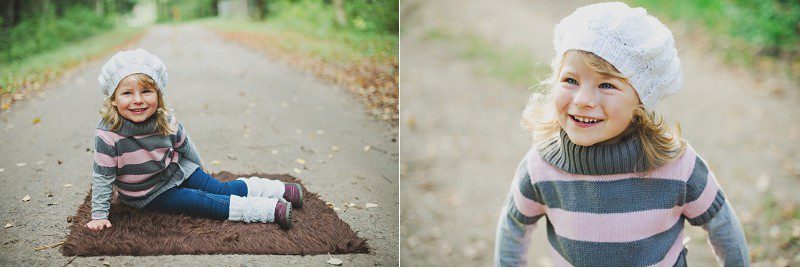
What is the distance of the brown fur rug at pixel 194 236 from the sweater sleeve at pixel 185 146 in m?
0.24

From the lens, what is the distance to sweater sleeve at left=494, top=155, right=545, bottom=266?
77.9 inches

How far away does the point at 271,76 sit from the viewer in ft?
10.4

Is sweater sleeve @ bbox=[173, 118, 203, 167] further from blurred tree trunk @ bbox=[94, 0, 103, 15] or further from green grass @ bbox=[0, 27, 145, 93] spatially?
blurred tree trunk @ bbox=[94, 0, 103, 15]

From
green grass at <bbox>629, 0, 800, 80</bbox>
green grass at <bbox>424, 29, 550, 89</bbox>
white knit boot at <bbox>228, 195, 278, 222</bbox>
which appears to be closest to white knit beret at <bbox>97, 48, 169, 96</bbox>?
white knit boot at <bbox>228, 195, 278, 222</bbox>

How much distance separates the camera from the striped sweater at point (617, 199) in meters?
1.79

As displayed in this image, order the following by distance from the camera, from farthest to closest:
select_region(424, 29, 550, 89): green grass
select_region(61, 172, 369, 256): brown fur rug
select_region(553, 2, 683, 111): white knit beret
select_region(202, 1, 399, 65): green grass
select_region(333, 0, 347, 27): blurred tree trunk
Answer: select_region(424, 29, 550, 89): green grass → select_region(333, 0, 347, 27): blurred tree trunk → select_region(202, 1, 399, 65): green grass → select_region(61, 172, 369, 256): brown fur rug → select_region(553, 2, 683, 111): white knit beret


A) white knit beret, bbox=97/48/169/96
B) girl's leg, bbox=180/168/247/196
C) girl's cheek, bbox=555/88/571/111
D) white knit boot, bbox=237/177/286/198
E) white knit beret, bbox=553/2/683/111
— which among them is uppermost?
white knit beret, bbox=553/2/683/111

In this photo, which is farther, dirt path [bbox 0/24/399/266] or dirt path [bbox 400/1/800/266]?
dirt path [bbox 400/1/800/266]

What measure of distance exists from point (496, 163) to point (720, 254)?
3.02 meters

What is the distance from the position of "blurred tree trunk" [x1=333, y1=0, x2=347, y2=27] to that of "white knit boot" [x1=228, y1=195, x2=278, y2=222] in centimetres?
163

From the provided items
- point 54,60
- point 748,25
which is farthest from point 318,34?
point 748,25

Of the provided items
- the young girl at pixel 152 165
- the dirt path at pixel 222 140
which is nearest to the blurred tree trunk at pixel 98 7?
the dirt path at pixel 222 140

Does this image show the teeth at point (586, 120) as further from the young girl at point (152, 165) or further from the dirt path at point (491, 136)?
the dirt path at point (491, 136)

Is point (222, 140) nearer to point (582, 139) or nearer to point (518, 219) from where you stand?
point (518, 219)
